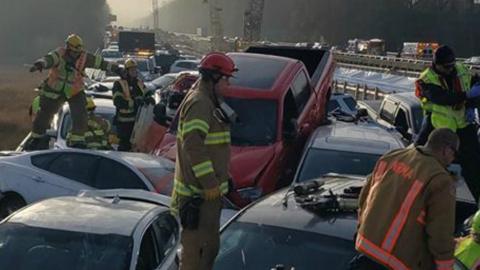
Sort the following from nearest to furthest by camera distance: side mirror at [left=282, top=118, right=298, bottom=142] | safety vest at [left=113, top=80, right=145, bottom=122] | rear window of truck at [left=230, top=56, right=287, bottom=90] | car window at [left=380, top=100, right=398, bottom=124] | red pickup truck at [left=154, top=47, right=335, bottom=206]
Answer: red pickup truck at [left=154, top=47, right=335, bottom=206], side mirror at [left=282, top=118, right=298, bottom=142], rear window of truck at [left=230, top=56, right=287, bottom=90], safety vest at [left=113, top=80, right=145, bottom=122], car window at [left=380, top=100, right=398, bottom=124]

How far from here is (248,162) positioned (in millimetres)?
9258

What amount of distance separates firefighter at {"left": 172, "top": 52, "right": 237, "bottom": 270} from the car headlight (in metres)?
3.15

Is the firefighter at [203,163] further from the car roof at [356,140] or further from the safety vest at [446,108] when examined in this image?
the car roof at [356,140]

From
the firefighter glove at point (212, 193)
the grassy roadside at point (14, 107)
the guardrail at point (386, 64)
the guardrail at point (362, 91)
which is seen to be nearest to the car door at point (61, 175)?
the firefighter glove at point (212, 193)

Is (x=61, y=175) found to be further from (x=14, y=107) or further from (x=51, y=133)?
(x=14, y=107)

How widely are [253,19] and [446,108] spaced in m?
75.6

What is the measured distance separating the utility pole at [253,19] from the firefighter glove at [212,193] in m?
77.4

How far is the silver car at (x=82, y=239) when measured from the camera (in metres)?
5.16

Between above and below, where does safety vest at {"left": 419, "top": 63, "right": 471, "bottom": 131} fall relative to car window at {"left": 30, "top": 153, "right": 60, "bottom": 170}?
above

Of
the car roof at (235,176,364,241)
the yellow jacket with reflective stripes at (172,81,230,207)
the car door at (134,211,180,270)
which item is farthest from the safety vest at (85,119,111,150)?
the car roof at (235,176,364,241)

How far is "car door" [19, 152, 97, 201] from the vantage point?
923cm

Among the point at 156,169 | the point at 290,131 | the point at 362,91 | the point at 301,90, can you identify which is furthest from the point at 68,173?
the point at 362,91

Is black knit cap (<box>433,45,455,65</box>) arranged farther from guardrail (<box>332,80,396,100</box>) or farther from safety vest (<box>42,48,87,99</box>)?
guardrail (<box>332,80,396,100</box>)

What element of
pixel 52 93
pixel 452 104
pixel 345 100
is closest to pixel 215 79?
pixel 452 104
